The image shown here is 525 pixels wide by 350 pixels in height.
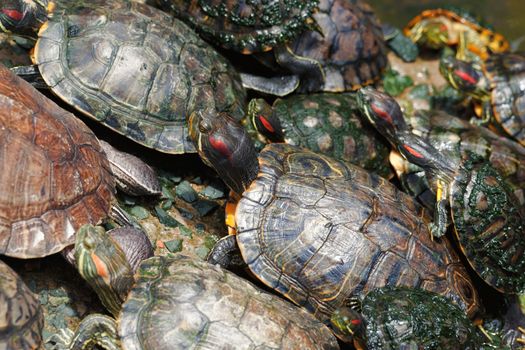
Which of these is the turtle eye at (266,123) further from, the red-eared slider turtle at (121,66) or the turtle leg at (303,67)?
the turtle leg at (303,67)

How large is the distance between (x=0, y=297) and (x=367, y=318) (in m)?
2.58

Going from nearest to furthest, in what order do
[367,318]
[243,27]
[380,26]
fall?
[367,318] < [243,27] < [380,26]

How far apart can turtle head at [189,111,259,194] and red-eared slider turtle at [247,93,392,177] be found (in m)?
0.81

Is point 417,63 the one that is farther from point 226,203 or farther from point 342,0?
point 226,203

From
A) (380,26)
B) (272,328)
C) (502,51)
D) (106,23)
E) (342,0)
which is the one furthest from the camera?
(502,51)

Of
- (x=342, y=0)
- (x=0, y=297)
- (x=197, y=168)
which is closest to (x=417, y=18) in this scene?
(x=342, y=0)

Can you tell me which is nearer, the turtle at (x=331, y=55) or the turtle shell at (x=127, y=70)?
the turtle shell at (x=127, y=70)

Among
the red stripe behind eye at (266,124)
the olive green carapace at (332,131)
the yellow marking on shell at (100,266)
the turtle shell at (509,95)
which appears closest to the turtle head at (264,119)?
the red stripe behind eye at (266,124)

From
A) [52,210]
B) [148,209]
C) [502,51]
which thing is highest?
[502,51]

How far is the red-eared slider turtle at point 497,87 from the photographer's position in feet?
24.8

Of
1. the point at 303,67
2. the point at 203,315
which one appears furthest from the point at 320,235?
the point at 303,67

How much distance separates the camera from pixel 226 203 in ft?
19.4

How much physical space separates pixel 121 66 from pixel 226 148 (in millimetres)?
1221

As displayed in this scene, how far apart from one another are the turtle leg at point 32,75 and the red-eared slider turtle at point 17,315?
185 cm
